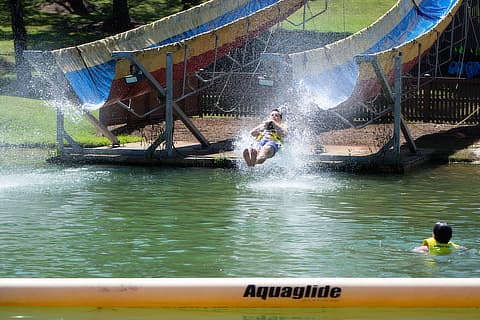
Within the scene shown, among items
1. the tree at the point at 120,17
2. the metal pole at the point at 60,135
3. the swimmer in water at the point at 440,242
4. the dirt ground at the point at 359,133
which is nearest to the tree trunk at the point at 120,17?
the tree at the point at 120,17

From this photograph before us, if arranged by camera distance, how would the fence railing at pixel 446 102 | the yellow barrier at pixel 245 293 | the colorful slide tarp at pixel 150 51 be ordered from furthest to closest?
the fence railing at pixel 446 102, the colorful slide tarp at pixel 150 51, the yellow barrier at pixel 245 293

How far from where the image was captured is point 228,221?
1803cm

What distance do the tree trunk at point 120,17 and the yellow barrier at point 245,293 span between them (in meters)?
33.4

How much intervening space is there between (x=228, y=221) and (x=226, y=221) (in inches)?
1.4

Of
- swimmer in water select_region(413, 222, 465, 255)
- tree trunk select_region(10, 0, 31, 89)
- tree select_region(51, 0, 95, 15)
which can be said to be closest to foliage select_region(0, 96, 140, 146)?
tree trunk select_region(10, 0, 31, 89)

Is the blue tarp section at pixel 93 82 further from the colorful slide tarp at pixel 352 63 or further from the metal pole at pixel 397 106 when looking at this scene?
the metal pole at pixel 397 106

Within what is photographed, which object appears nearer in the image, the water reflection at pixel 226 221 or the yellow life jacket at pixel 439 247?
the water reflection at pixel 226 221

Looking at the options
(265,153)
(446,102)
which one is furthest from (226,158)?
(446,102)

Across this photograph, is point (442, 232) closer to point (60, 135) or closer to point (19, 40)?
point (60, 135)

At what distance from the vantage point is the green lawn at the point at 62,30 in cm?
3011

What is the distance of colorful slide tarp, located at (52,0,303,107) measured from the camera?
25.5m

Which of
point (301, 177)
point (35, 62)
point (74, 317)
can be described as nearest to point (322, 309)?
point (74, 317)

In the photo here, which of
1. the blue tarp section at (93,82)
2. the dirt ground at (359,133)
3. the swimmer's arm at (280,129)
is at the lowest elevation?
the dirt ground at (359,133)

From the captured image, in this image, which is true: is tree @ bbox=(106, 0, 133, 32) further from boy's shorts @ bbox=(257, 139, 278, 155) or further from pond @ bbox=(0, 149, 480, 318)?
boy's shorts @ bbox=(257, 139, 278, 155)
